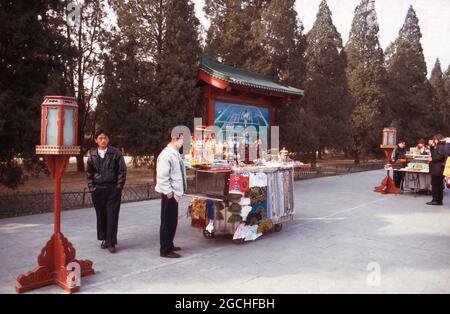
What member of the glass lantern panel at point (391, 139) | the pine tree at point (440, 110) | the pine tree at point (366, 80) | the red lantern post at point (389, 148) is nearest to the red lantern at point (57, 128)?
the red lantern post at point (389, 148)

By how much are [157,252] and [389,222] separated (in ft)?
17.4

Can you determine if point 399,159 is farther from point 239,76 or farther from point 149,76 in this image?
point 149,76

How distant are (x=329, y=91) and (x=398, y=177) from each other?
9555 mm

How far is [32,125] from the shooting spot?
338 inches

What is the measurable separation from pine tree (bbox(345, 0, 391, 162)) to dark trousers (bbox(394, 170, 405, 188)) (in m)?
13.5

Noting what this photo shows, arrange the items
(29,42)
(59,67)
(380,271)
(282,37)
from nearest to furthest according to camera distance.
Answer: (380,271) → (29,42) → (59,67) → (282,37)

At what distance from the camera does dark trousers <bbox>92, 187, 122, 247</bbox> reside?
5453 mm

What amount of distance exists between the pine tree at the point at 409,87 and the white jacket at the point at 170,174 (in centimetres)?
2752

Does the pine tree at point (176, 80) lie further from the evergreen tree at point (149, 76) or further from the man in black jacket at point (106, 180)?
the man in black jacket at point (106, 180)

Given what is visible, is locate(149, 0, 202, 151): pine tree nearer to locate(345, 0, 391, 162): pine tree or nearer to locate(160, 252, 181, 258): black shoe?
locate(160, 252, 181, 258): black shoe

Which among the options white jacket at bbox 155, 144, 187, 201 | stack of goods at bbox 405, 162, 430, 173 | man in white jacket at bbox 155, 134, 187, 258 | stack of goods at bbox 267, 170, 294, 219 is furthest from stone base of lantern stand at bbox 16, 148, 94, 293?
stack of goods at bbox 405, 162, 430, 173

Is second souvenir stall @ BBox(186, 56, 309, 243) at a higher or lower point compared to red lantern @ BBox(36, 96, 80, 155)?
lower

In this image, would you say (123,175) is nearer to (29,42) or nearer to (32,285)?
(32,285)

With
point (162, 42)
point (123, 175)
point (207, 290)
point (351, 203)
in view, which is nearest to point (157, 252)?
point (123, 175)
